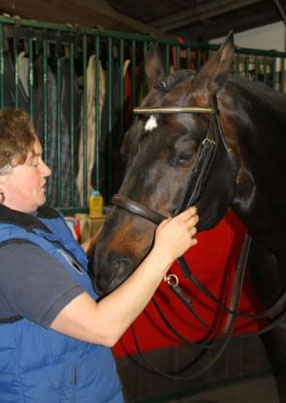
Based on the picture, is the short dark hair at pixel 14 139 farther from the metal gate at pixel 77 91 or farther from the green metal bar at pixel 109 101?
the green metal bar at pixel 109 101

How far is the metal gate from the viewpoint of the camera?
246cm

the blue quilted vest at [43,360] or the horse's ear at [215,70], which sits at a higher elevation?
the horse's ear at [215,70]

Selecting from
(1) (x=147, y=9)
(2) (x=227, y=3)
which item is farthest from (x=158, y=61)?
(1) (x=147, y=9)

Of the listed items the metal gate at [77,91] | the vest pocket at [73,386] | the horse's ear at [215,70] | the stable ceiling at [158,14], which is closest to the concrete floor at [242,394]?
the metal gate at [77,91]

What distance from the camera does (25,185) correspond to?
3.76ft

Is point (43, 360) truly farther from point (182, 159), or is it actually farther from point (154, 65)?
point (154, 65)

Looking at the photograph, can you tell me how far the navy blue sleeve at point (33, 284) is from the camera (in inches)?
37.0

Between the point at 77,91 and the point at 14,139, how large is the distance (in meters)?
1.94

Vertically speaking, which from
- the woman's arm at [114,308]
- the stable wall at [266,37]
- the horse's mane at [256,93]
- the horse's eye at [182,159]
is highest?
the stable wall at [266,37]

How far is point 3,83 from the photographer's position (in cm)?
243

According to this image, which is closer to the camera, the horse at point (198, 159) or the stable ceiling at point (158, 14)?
the horse at point (198, 159)

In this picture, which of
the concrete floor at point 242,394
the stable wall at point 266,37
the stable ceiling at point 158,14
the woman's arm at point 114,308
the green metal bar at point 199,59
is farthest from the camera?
the stable wall at point 266,37

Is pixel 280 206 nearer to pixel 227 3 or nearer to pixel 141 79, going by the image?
pixel 141 79

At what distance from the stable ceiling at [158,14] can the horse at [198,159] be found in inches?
69.4
